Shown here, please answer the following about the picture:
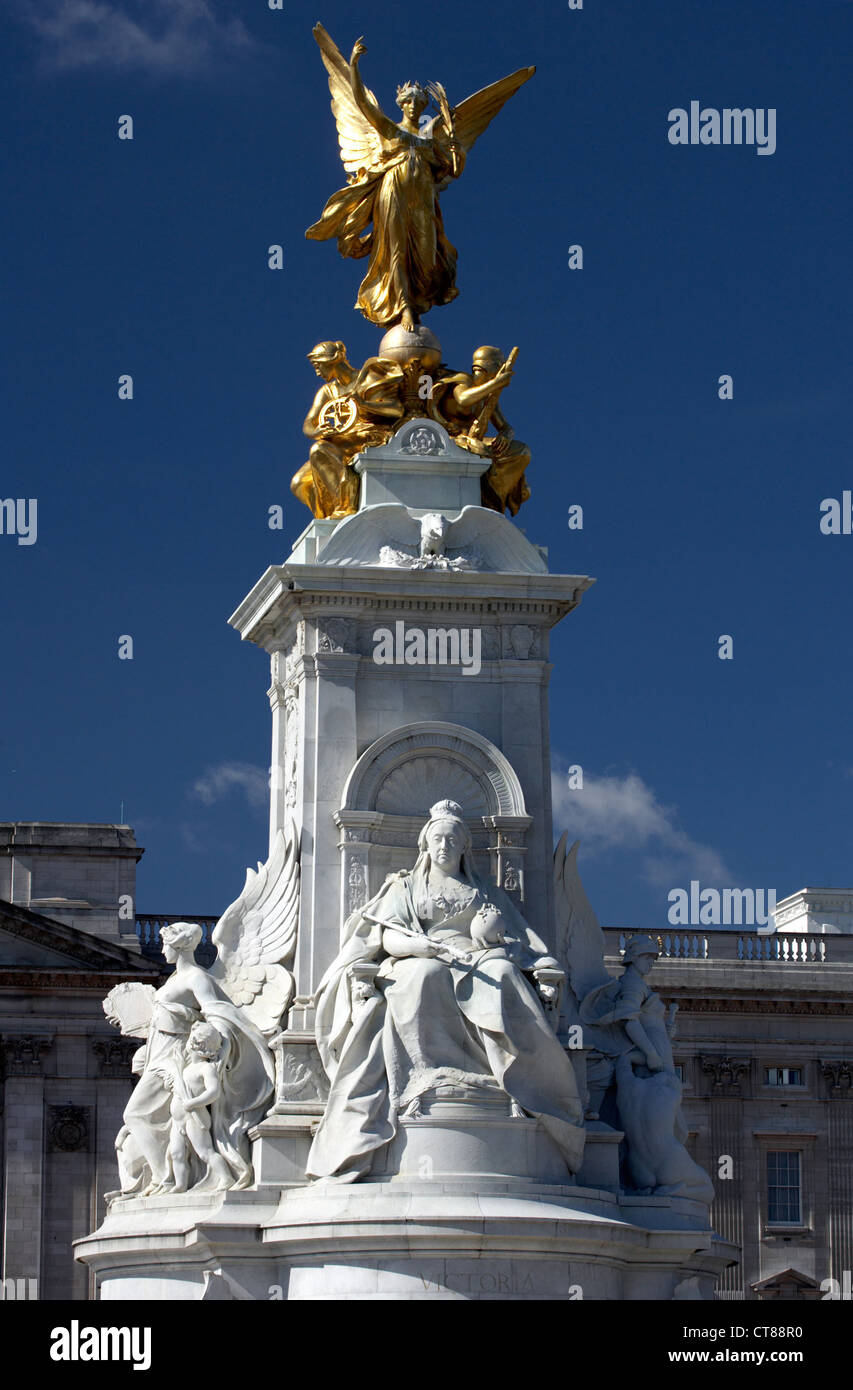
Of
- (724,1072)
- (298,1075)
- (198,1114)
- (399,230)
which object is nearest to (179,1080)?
(198,1114)

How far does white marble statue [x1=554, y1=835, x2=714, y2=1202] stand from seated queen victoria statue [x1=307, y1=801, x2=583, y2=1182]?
1449 mm

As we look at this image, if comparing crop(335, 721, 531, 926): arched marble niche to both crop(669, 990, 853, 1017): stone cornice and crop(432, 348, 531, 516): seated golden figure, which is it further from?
crop(669, 990, 853, 1017): stone cornice

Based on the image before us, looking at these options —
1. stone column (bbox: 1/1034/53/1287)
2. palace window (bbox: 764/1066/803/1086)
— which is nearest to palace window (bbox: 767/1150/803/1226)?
palace window (bbox: 764/1066/803/1086)

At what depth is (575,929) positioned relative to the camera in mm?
29906

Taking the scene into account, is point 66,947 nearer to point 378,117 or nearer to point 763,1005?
point 763,1005

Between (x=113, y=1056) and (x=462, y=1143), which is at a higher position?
(x=113, y=1056)

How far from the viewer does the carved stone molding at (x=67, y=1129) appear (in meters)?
62.6

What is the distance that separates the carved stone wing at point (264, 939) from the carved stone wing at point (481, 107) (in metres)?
8.11

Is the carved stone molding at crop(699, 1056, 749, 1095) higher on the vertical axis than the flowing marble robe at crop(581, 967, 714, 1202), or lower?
higher

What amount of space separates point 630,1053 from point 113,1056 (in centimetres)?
3532

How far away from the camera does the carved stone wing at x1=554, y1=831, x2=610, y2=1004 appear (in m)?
29.7

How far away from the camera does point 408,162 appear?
31.2 metres

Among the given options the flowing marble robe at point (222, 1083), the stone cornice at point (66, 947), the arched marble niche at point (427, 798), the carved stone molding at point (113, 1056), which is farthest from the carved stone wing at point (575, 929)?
the carved stone molding at point (113, 1056)

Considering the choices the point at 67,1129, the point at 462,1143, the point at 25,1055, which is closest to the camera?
the point at 462,1143
